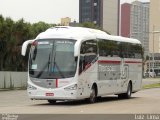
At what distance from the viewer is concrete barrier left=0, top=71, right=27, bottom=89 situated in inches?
1994

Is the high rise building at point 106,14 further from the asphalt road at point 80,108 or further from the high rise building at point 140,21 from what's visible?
the asphalt road at point 80,108

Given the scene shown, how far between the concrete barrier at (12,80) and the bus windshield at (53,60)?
83.9 ft

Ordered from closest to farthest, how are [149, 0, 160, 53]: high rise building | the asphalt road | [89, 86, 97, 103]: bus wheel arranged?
the asphalt road
[89, 86, 97, 103]: bus wheel
[149, 0, 160, 53]: high rise building

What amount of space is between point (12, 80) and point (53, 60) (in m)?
27.6

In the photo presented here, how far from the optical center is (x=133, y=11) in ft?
415

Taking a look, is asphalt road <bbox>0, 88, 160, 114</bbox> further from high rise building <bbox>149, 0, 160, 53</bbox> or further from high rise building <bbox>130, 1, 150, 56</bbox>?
high rise building <bbox>149, 0, 160, 53</bbox>

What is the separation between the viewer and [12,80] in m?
52.1

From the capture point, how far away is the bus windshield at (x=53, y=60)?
24.9m

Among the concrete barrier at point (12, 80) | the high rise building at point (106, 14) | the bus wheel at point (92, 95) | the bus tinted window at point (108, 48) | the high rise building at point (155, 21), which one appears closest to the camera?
the bus wheel at point (92, 95)

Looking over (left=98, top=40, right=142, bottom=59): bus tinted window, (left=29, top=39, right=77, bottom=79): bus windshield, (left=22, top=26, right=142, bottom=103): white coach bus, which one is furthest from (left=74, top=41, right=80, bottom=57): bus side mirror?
(left=98, top=40, right=142, bottom=59): bus tinted window

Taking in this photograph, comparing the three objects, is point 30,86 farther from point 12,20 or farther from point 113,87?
point 12,20

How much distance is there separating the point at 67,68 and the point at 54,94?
135cm

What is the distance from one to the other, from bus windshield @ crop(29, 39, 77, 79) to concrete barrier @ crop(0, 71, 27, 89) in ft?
83.9

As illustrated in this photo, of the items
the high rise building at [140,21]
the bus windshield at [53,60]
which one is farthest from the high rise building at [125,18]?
the bus windshield at [53,60]
